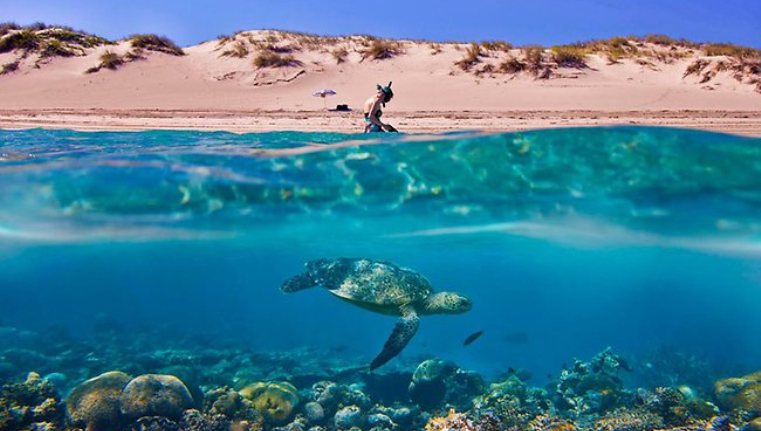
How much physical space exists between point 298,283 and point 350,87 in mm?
9038

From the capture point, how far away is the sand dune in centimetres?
1389

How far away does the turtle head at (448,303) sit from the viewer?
32.8 ft

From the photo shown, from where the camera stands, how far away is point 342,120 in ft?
44.4

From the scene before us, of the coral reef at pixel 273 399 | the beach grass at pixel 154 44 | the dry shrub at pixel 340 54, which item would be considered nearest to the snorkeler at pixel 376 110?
the coral reef at pixel 273 399

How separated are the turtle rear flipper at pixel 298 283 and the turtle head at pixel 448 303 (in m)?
2.80

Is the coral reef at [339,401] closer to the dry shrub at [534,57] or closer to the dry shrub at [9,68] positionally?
the dry shrub at [534,57]

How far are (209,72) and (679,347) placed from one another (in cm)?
1882

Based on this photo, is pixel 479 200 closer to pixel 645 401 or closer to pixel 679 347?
pixel 645 401

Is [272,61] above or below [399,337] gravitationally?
above

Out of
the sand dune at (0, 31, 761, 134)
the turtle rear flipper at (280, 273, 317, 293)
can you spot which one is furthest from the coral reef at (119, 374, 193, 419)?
the sand dune at (0, 31, 761, 134)

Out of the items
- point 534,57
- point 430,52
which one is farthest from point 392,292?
point 430,52

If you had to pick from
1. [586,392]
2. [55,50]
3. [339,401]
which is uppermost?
[55,50]

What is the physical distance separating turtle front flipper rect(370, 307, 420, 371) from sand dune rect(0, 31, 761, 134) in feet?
15.4

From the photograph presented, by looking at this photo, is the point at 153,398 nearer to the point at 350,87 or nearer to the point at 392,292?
the point at 392,292
